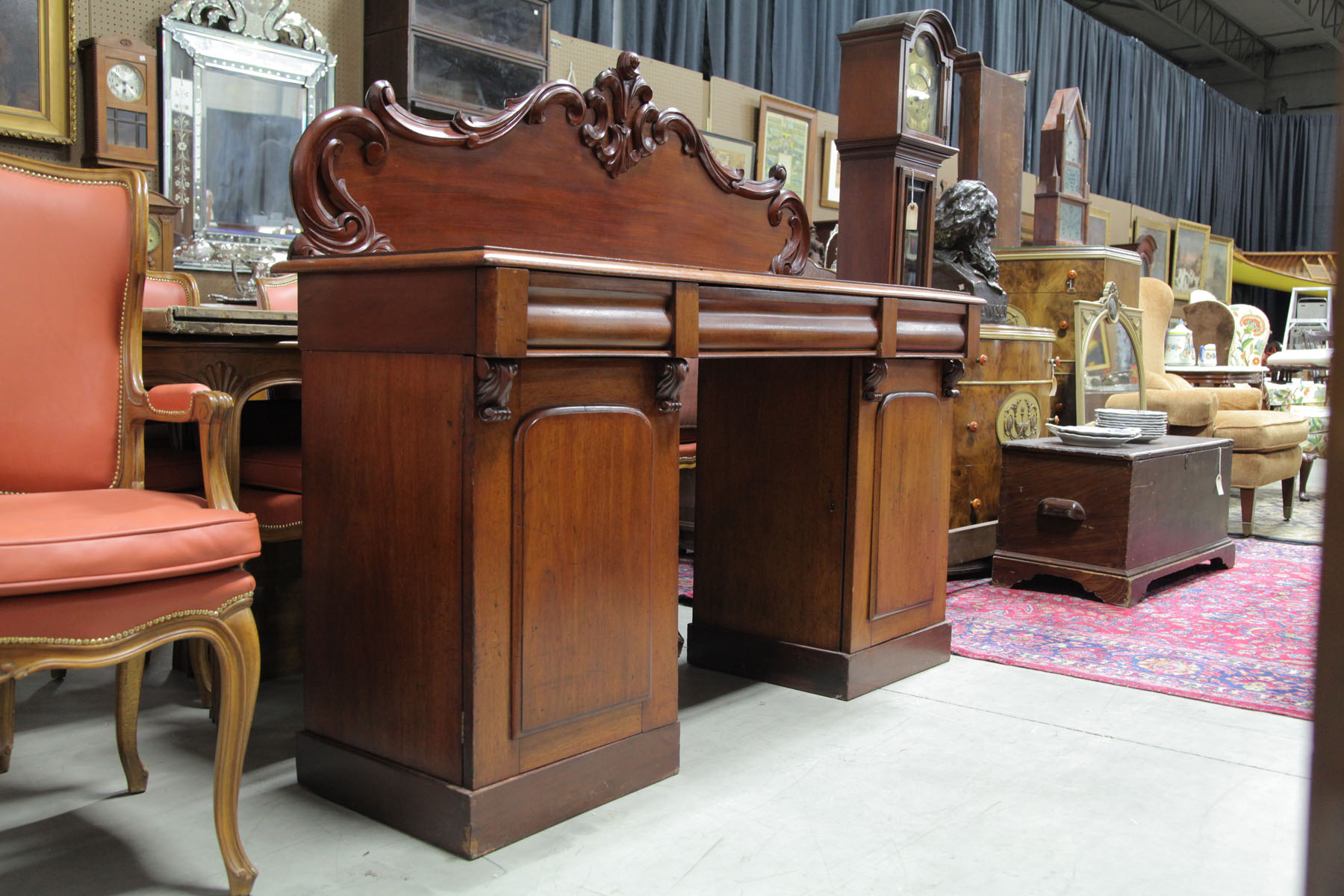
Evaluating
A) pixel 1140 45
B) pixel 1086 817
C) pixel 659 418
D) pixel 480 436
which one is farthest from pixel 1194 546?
pixel 1140 45

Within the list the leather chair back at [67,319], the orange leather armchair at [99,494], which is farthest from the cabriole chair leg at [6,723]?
the leather chair back at [67,319]

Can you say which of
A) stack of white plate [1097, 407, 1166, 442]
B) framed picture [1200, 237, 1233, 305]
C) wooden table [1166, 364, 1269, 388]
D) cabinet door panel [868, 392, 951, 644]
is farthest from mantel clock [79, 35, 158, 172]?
framed picture [1200, 237, 1233, 305]

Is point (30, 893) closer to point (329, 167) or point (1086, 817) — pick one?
point (329, 167)

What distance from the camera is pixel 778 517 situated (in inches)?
111

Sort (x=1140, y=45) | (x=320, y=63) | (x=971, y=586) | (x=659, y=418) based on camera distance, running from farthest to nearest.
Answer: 1. (x=1140, y=45)
2. (x=320, y=63)
3. (x=971, y=586)
4. (x=659, y=418)

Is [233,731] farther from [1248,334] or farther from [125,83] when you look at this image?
[1248,334]

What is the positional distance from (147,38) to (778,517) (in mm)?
3456

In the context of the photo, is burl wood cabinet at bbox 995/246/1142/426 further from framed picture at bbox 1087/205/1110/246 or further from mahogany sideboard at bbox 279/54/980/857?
framed picture at bbox 1087/205/1110/246

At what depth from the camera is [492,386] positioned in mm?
1720

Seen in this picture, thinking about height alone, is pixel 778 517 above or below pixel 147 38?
below

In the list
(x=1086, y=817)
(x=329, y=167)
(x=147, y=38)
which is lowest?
(x=1086, y=817)

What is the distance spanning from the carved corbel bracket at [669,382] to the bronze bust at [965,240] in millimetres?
2489

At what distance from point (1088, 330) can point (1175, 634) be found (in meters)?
1.88

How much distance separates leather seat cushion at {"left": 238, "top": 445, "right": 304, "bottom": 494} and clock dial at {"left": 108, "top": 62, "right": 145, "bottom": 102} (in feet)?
7.71
